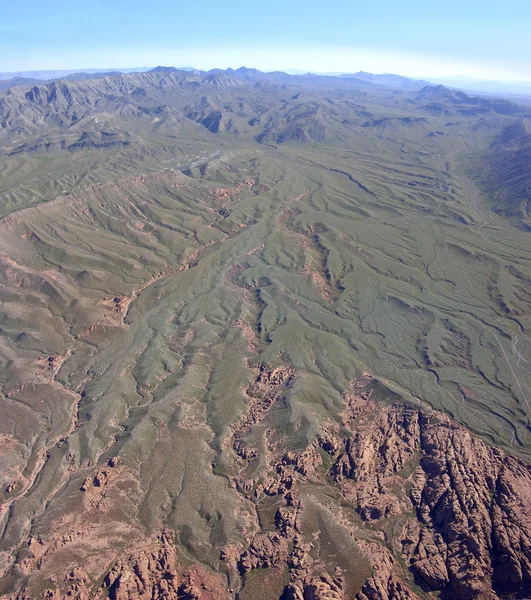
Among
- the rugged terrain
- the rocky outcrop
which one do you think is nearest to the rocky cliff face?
the rocky outcrop

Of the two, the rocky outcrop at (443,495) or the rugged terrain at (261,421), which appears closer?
the rocky outcrop at (443,495)

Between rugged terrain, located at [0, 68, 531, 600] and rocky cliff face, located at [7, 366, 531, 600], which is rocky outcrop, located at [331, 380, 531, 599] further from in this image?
rugged terrain, located at [0, 68, 531, 600]

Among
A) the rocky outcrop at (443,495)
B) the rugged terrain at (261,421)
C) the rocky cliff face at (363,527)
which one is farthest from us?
the rugged terrain at (261,421)

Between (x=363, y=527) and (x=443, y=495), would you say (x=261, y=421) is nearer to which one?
(x=363, y=527)

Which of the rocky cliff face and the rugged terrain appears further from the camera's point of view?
the rugged terrain

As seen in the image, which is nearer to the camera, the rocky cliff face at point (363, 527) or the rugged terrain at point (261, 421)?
the rocky cliff face at point (363, 527)

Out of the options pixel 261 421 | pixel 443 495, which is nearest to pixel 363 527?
pixel 443 495

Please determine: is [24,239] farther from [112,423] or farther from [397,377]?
[397,377]

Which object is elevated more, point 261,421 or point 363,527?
point 261,421

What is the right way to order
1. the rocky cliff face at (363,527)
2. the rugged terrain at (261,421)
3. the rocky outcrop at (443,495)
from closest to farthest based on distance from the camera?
the rocky cliff face at (363,527) → the rocky outcrop at (443,495) → the rugged terrain at (261,421)

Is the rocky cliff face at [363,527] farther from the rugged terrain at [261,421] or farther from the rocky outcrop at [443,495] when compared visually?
the rugged terrain at [261,421]

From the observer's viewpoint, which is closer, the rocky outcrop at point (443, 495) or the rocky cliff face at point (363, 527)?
the rocky cliff face at point (363, 527)

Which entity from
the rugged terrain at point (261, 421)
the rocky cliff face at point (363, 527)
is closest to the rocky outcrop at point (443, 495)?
the rocky cliff face at point (363, 527)
